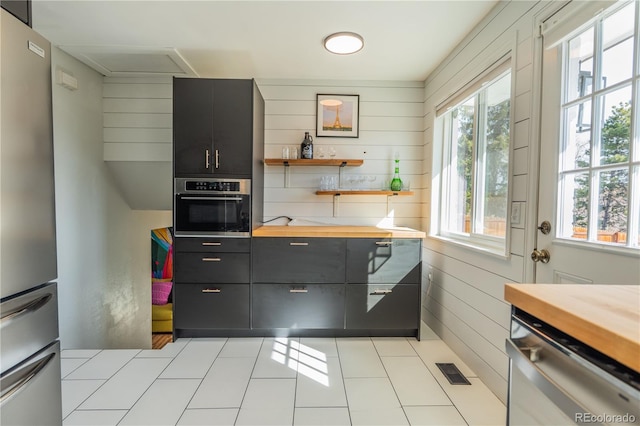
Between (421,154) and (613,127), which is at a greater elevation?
(421,154)

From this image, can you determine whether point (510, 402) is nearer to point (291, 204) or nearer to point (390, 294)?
point (390, 294)

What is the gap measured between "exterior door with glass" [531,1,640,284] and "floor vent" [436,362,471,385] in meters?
0.95

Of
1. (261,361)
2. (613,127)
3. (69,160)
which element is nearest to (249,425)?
(261,361)

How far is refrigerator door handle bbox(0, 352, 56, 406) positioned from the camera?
1061mm

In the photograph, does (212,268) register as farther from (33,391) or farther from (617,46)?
(617,46)

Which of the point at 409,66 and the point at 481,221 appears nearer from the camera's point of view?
the point at 481,221

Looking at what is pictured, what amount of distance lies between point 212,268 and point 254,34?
192 centimetres

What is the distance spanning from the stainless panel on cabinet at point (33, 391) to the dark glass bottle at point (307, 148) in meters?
2.29

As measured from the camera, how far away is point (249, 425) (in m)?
1.60

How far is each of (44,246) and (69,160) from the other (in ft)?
6.23

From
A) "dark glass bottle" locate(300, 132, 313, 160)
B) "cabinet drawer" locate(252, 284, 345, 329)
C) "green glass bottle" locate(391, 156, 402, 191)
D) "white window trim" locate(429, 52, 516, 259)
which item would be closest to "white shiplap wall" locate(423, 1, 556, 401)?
"white window trim" locate(429, 52, 516, 259)

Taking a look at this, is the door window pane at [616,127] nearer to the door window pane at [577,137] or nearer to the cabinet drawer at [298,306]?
the door window pane at [577,137]

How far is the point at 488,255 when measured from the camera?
76.8 inches

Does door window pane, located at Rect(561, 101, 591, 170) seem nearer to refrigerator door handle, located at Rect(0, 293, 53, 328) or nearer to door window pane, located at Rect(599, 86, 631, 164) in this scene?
door window pane, located at Rect(599, 86, 631, 164)
